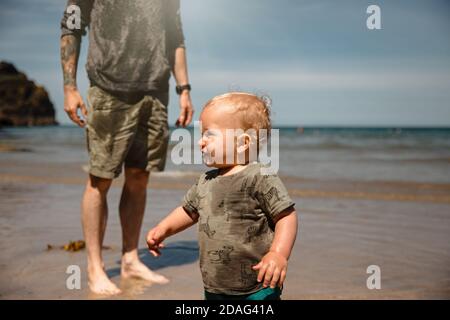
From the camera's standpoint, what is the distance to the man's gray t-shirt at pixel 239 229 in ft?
5.62

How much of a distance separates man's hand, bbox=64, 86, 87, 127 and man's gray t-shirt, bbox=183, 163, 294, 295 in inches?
60.1

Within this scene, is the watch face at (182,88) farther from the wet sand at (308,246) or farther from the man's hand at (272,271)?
the man's hand at (272,271)

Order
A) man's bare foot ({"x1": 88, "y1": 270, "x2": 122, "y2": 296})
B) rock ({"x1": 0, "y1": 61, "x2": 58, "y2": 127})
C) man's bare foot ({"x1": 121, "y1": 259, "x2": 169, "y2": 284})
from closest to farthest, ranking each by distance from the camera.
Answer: man's bare foot ({"x1": 88, "y1": 270, "x2": 122, "y2": 296}) → man's bare foot ({"x1": 121, "y1": 259, "x2": 169, "y2": 284}) → rock ({"x1": 0, "y1": 61, "x2": 58, "y2": 127})

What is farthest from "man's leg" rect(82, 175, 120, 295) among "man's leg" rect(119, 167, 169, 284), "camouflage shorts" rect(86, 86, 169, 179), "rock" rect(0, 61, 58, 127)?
"rock" rect(0, 61, 58, 127)

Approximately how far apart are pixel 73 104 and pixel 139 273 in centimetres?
116

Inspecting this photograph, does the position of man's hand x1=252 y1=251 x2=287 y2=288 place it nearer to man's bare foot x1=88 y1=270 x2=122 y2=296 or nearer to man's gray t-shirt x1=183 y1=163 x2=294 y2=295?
man's gray t-shirt x1=183 y1=163 x2=294 y2=295

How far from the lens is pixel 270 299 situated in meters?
1.73

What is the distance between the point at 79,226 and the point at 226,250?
3.41 meters

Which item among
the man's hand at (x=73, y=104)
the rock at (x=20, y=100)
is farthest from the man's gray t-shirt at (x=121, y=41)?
the rock at (x=20, y=100)

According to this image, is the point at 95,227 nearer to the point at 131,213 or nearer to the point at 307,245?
the point at 131,213

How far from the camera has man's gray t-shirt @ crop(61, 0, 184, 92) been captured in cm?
305

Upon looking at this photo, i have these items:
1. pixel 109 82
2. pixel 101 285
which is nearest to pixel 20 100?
pixel 109 82

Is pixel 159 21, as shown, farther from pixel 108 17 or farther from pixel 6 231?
pixel 6 231

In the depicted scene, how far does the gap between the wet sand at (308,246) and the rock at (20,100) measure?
2718 inches
